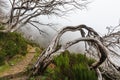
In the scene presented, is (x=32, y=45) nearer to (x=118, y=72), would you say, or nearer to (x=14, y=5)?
(x=14, y=5)

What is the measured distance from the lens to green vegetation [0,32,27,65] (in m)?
19.2

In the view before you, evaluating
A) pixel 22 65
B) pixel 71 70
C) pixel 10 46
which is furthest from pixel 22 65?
pixel 71 70

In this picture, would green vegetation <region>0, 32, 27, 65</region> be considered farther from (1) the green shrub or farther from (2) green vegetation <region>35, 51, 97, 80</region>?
(1) the green shrub

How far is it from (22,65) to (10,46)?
221 centimetres

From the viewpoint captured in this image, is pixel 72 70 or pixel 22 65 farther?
pixel 22 65

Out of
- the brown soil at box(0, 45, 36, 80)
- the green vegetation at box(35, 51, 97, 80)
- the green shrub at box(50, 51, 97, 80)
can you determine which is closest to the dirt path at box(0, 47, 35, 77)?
the brown soil at box(0, 45, 36, 80)

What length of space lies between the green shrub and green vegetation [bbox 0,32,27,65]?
20.1 ft

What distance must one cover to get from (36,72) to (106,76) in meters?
3.01

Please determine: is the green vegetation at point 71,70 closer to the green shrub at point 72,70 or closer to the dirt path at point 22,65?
the green shrub at point 72,70

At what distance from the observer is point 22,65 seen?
18.1 m

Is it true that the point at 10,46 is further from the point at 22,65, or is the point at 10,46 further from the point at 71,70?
the point at 71,70

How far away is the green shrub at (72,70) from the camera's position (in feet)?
37.5

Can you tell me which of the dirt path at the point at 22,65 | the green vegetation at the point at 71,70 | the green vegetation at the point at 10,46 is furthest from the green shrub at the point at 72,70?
the green vegetation at the point at 10,46

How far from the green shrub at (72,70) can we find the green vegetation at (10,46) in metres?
6.13
